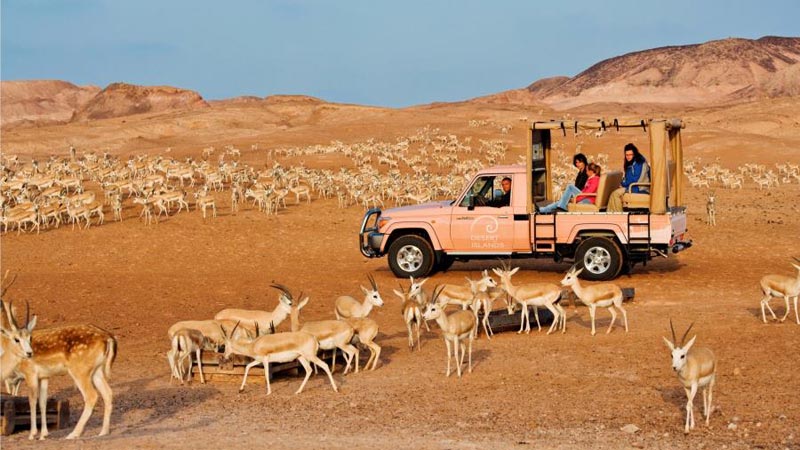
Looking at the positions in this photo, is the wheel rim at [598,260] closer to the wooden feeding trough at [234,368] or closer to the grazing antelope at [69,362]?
the wooden feeding trough at [234,368]

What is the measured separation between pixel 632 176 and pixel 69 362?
44.6 feet

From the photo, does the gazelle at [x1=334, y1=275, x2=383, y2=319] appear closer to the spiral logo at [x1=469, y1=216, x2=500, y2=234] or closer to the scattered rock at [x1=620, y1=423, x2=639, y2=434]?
the scattered rock at [x1=620, y1=423, x2=639, y2=434]

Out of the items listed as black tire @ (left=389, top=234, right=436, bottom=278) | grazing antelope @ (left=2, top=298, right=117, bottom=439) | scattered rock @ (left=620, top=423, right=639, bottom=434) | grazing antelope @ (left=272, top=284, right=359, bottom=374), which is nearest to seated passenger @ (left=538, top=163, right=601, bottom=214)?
black tire @ (left=389, top=234, right=436, bottom=278)

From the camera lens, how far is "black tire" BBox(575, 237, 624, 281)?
2112 centimetres

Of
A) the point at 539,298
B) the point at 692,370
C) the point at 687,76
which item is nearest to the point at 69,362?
the point at 692,370

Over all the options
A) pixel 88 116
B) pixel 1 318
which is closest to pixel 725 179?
pixel 1 318

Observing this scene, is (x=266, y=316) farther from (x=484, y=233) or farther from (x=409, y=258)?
(x=484, y=233)

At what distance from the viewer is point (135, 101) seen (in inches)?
4390

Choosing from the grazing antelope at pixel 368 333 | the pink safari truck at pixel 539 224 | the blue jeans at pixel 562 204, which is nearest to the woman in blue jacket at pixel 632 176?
the pink safari truck at pixel 539 224

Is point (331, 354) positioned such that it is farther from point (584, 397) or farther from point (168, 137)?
point (168, 137)

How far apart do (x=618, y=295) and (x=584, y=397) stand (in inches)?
159

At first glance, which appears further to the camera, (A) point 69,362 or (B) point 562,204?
(B) point 562,204

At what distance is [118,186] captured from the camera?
34.5 meters

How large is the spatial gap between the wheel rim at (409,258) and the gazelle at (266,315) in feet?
23.1
